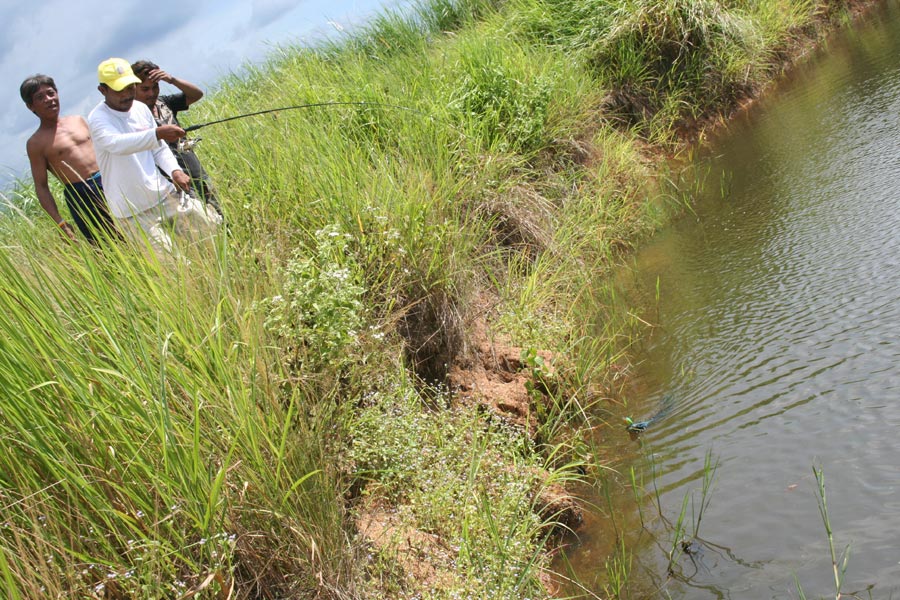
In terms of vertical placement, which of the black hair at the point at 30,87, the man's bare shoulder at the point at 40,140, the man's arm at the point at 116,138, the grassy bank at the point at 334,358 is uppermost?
the black hair at the point at 30,87

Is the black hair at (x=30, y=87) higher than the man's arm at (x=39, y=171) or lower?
higher

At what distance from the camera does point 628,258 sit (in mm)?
6785

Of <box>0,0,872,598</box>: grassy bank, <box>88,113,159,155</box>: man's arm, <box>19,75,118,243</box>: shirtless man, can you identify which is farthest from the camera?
<box>19,75,118,243</box>: shirtless man

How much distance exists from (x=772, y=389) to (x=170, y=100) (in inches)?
169

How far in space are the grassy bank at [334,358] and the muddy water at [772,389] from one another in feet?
1.18

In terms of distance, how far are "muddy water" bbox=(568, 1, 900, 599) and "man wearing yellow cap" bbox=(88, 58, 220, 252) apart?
2.60 m

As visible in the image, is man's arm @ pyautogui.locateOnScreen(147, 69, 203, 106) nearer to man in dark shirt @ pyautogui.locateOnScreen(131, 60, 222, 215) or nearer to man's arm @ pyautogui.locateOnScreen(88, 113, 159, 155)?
man in dark shirt @ pyautogui.locateOnScreen(131, 60, 222, 215)

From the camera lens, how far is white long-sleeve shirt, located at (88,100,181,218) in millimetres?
4297

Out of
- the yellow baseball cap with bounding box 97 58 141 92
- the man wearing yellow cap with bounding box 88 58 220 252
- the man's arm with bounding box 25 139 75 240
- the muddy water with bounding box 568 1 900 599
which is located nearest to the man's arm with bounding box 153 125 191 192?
the man wearing yellow cap with bounding box 88 58 220 252

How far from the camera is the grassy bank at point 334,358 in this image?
2301mm

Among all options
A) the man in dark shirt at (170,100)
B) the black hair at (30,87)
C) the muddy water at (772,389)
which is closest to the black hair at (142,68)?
the man in dark shirt at (170,100)

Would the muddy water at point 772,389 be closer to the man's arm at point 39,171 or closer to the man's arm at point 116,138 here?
the man's arm at point 116,138

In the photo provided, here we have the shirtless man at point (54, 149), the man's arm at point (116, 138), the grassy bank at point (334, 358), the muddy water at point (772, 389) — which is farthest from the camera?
the shirtless man at point (54, 149)

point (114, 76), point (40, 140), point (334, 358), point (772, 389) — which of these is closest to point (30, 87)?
point (40, 140)
